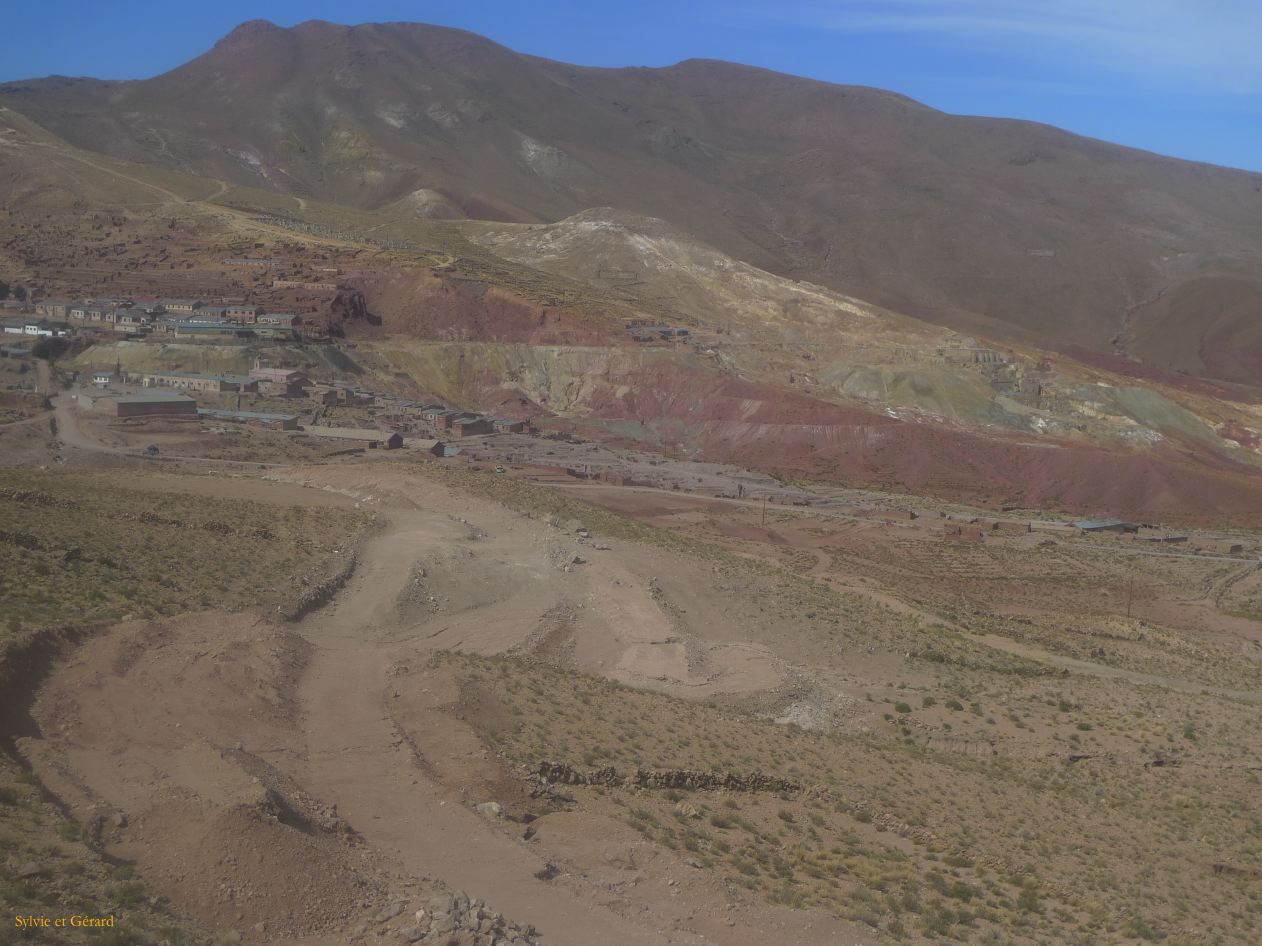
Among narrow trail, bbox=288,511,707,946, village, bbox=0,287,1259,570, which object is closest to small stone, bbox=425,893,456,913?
narrow trail, bbox=288,511,707,946

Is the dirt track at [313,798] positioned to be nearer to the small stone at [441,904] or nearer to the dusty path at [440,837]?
the dusty path at [440,837]

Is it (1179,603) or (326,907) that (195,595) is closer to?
(326,907)

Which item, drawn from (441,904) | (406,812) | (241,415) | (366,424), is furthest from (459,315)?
(441,904)

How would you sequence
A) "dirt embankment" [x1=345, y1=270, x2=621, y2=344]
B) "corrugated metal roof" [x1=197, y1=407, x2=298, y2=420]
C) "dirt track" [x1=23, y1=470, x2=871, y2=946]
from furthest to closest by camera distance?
"dirt embankment" [x1=345, y1=270, x2=621, y2=344] → "corrugated metal roof" [x1=197, y1=407, x2=298, y2=420] → "dirt track" [x1=23, y1=470, x2=871, y2=946]

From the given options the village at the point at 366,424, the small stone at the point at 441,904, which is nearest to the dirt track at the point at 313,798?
the small stone at the point at 441,904

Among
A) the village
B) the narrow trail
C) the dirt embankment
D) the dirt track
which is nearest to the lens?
the dirt track

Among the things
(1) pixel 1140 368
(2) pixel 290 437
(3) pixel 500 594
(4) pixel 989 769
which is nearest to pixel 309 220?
(2) pixel 290 437

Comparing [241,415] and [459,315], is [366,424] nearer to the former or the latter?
[241,415]

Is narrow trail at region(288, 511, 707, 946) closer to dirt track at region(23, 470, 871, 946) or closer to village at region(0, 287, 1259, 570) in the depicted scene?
dirt track at region(23, 470, 871, 946)
